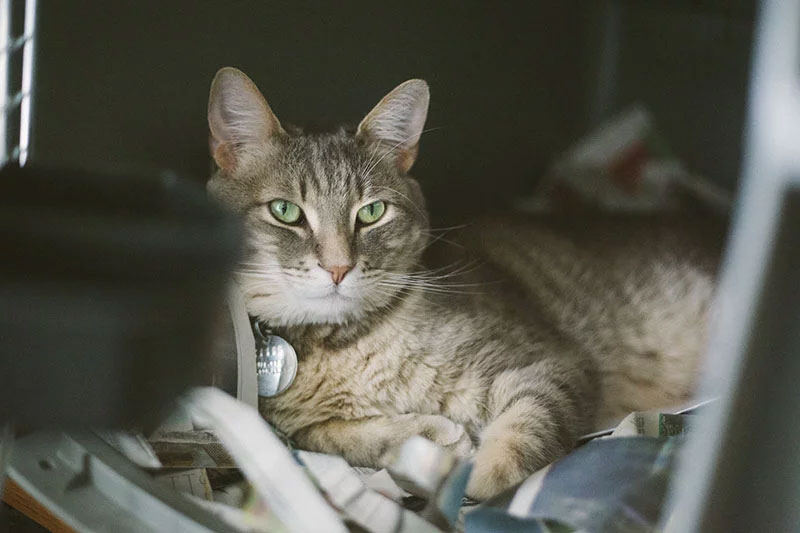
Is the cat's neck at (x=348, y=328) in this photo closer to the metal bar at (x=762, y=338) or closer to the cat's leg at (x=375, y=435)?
the cat's leg at (x=375, y=435)

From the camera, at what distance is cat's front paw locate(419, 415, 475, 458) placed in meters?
0.90

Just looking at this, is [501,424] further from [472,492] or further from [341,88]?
[341,88]

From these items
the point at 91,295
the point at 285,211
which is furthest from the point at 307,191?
the point at 91,295

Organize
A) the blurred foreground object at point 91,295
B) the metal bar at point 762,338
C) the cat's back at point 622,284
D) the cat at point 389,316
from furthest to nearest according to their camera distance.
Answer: the cat's back at point 622,284, the cat at point 389,316, the blurred foreground object at point 91,295, the metal bar at point 762,338

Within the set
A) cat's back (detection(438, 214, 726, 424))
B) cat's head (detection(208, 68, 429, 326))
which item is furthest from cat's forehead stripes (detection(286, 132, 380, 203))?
cat's back (detection(438, 214, 726, 424))

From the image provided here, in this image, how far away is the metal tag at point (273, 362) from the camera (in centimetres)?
88

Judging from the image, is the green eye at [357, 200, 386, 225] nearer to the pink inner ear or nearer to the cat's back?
the pink inner ear

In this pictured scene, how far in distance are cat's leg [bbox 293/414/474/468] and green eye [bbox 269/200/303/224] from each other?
279 mm

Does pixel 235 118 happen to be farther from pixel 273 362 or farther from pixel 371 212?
pixel 273 362

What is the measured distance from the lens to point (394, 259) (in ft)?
3.04

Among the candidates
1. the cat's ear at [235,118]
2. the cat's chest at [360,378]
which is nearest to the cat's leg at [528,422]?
the cat's chest at [360,378]

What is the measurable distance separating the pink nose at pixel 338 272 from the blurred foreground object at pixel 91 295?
0.16 meters

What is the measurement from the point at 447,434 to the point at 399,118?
39 cm

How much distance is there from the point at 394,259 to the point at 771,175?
1.76 feet
